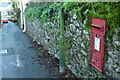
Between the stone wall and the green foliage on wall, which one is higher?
the green foliage on wall

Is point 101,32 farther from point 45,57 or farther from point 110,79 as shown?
point 45,57

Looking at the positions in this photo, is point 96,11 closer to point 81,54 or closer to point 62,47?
point 81,54

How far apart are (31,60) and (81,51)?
315 cm

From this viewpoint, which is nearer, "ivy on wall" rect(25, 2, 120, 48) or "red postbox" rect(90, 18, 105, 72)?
"ivy on wall" rect(25, 2, 120, 48)

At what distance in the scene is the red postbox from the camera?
344cm

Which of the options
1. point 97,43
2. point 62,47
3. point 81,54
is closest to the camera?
point 97,43

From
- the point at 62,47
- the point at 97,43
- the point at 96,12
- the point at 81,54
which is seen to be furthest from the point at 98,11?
the point at 62,47

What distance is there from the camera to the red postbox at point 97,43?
3436 mm

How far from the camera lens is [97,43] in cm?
363

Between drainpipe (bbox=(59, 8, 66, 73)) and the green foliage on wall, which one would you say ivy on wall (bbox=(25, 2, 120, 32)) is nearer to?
the green foliage on wall

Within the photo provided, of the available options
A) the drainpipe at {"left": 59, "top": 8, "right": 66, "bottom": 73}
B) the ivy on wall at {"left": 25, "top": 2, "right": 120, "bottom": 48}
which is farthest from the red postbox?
the drainpipe at {"left": 59, "top": 8, "right": 66, "bottom": 73}

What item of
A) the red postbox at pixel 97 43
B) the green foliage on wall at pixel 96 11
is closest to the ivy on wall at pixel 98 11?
the green foliage on wall at pixel 96 11

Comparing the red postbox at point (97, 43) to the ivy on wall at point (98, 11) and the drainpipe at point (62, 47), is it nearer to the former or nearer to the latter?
the ivy on wall at point (98, 11)

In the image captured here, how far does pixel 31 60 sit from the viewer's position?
23.4 ft
